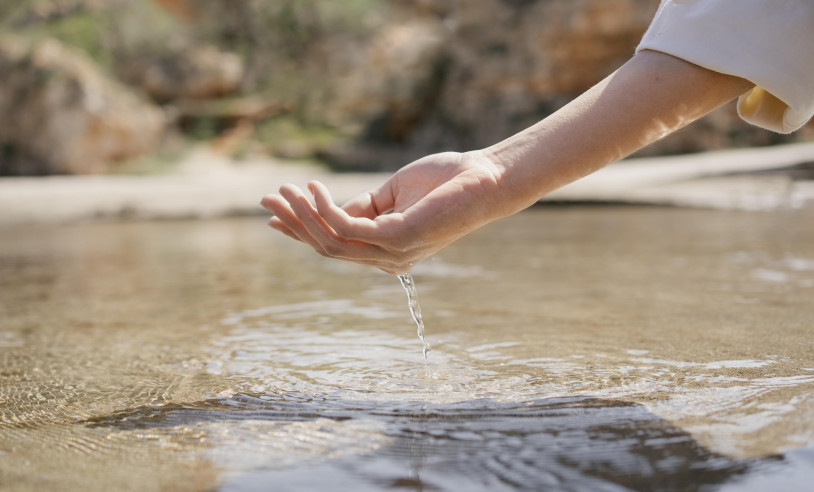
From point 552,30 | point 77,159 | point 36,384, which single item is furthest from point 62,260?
point 552,30

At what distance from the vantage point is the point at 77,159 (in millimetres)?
13711

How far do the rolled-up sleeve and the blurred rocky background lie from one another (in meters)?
12.1

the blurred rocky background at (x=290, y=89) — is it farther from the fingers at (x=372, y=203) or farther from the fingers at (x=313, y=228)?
the fingers at (x=313, y=228)

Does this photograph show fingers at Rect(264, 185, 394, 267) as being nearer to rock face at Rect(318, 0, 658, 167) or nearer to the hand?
the hand

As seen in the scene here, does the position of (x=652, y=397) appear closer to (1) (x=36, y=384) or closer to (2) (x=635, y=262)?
(1) (x=36, y=384)

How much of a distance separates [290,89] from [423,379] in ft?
56.9

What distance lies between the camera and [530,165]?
1600 mm

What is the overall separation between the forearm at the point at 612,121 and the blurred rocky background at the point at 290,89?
12.0m

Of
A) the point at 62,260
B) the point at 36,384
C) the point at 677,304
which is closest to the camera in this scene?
the point at 36,384

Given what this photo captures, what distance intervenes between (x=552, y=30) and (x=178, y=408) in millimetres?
13328

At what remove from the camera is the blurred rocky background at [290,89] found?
45.0ft

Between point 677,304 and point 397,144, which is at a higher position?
point 397,144

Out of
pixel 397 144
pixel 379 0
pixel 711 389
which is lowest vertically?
pixel 711 389

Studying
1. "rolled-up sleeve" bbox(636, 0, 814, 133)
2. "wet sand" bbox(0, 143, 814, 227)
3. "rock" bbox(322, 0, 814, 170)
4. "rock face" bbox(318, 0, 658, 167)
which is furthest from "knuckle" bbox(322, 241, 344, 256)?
"rock face" bbox(318, 0, 658, 167)
